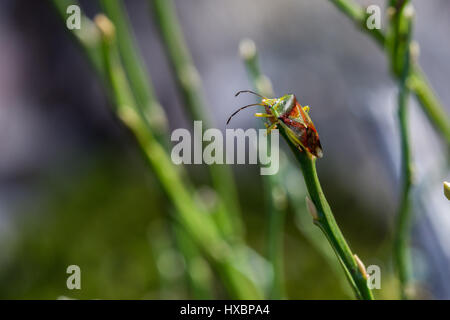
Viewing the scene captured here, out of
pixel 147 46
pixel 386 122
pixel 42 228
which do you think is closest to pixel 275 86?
pixel 147 46

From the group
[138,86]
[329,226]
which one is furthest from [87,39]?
[329,226]

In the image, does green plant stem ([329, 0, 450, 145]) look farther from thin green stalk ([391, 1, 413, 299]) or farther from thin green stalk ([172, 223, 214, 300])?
thin green stalk ([172, 223, 214, 300])

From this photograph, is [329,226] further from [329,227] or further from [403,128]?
[403,128]

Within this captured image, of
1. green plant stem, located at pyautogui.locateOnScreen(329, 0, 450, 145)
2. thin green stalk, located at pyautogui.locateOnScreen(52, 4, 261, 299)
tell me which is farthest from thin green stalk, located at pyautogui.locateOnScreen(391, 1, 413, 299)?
thin green stalk, located at pyautogui.locateOnScreen(52, 4, 261, 299)

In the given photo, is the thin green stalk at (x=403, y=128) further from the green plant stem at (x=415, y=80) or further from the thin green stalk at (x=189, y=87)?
the thin green stalk at (x=189, y=87)

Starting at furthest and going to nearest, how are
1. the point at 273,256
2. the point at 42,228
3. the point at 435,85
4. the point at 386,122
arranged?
the point at 42,228 → the point at 435,85 → the point at 386,122 → the point at 273,256

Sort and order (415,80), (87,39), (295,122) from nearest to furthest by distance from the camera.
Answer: (295,122) → (415,80) → (87,39)
